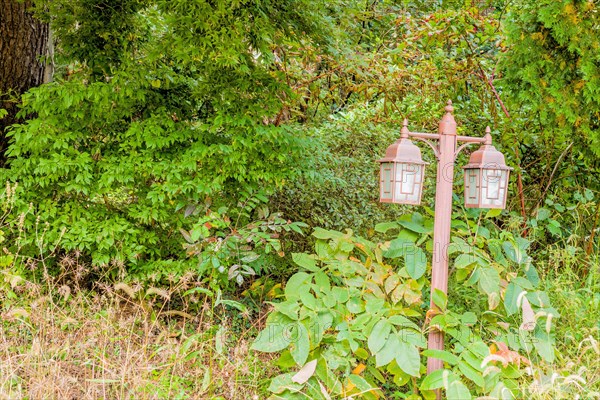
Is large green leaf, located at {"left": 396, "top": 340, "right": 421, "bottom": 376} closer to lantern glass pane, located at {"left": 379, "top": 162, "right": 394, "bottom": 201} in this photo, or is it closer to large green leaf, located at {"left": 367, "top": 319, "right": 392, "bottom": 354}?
large green leaf, located at {"left": 367, "top": 319, "right": 392, "bottom": 354}

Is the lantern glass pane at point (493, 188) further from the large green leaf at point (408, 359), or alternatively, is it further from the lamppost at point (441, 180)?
the large green leaf at point (408, 359)

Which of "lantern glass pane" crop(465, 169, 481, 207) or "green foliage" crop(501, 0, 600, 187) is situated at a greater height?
"green foliage" crop(501, 0, 600, 187)

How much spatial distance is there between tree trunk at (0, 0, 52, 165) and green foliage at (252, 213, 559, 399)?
8.67ft

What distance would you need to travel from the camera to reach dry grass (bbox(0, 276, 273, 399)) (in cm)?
244

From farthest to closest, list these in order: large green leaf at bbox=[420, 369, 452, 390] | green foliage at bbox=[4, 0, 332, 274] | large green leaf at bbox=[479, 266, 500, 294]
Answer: green foliage at bbox=[4, 0, 332, 274] → large green leaf at bbox=[479, 266, 500, 294] → large green leaf at bbox=[420, 369, 452, 390]

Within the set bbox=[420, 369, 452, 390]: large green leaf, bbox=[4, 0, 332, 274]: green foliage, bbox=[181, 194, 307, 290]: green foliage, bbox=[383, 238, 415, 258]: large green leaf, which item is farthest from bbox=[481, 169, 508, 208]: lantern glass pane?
bbox=[4, 0, 332, 274]: green foliage

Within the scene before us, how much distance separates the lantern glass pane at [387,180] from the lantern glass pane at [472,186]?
Answer: 432 millimetres

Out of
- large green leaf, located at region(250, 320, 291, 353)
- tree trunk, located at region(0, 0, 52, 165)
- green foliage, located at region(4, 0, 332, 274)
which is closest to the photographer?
large green leaf, located at region(250, 320, 291, 353)

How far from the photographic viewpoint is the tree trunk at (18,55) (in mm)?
3893

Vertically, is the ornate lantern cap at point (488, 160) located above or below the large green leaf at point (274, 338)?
above

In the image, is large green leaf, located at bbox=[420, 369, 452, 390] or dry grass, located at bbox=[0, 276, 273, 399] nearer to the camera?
large green leaf, located at bbox=[420, 369, 452, 390]

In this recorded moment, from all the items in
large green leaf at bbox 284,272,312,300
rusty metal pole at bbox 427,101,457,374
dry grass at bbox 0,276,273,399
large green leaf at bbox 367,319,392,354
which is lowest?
dry grass at bbox 0,276,273,399

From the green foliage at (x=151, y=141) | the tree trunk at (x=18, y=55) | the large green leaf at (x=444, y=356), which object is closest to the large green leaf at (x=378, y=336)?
the large green leaf at (x=444, y=356)

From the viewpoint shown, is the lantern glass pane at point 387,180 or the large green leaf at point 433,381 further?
the lantern glass pane at point 387,180
